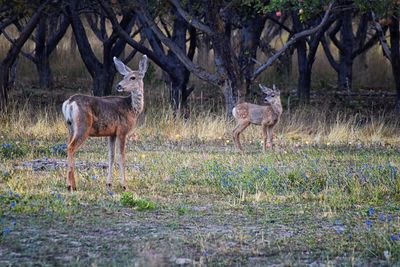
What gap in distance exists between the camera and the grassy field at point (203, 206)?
703 cm

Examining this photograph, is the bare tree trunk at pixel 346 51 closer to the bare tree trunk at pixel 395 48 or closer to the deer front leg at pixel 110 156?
the bare tree trunk at pixel 395 48

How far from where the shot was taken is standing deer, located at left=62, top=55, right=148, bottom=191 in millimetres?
9836

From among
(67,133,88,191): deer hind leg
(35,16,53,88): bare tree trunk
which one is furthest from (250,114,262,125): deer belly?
(35,16,53,88): bare tree trunk

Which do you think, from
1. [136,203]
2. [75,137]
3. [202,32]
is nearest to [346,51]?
[202,32]

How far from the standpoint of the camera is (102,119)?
10086mm

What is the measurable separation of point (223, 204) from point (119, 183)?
5.43ft

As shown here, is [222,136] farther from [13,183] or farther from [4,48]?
[4,48]

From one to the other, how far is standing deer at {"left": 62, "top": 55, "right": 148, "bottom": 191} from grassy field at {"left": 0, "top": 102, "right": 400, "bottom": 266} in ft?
1.28

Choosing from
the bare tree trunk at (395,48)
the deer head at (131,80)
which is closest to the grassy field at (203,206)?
the deer head at (131,80)

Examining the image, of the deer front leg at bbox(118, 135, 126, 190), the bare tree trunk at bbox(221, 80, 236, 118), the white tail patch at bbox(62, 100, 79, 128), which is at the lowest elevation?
the deer front leg at bbox(118, 135, 126, 190)

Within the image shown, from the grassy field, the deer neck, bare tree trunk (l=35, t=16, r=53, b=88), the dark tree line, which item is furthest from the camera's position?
bare tree trunk (l=35, t=16, r=53, b=88)

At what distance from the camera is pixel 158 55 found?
21281 mm

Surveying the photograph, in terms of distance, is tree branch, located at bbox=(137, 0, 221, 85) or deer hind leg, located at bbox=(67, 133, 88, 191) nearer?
deer hind leg, located at bbox=(67, 133, 88, 191)

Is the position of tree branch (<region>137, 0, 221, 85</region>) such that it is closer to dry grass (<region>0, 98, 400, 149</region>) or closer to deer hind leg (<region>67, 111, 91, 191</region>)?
dry grass (<region>0, 98, 400, 149</region>)
